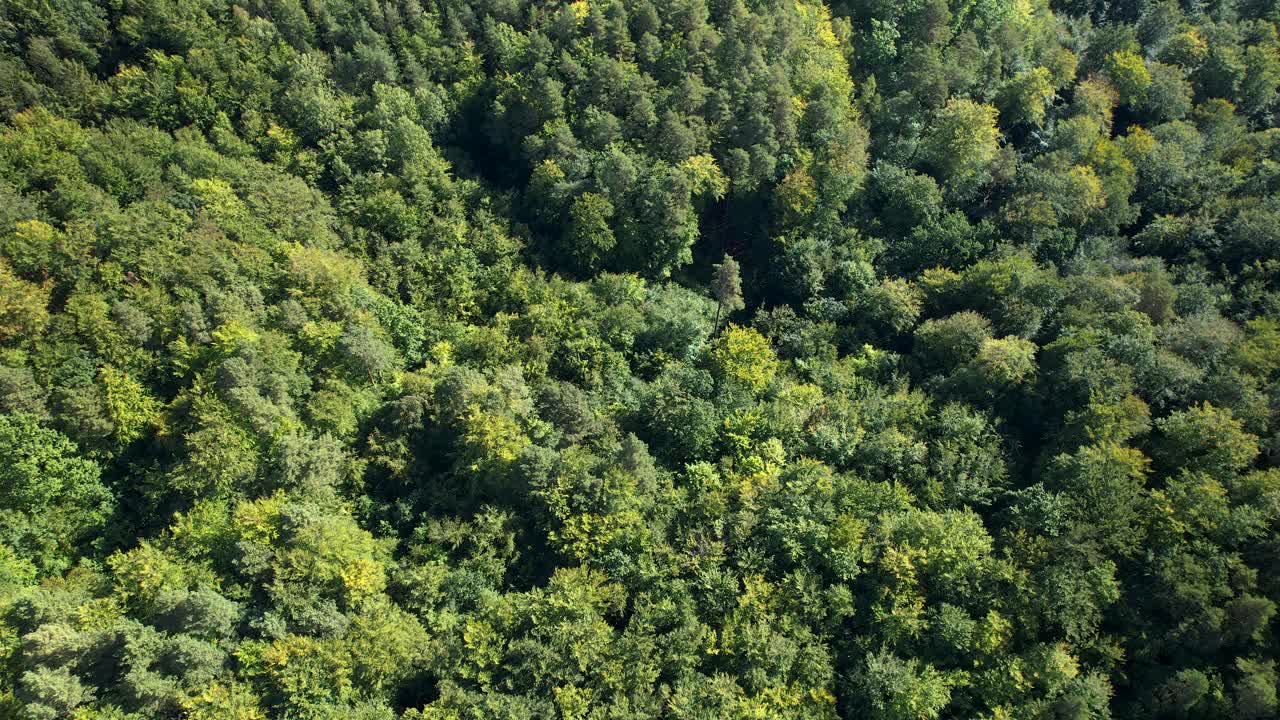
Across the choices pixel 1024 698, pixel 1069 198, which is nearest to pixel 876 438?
pixel 1024 698

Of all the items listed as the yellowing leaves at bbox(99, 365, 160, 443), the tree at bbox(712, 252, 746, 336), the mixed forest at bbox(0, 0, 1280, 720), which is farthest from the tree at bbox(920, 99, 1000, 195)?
the yellowing leaves at bbox(99, 365, 160, 443)

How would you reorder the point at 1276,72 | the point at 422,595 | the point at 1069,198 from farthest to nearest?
the point at 1276,72 < the point at 1069,198 < the point at 422,595

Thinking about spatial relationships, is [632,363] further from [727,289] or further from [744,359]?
[727,289]

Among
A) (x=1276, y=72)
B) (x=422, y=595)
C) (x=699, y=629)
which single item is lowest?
(x=422, y=595)

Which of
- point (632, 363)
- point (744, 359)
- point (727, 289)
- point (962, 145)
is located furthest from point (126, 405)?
point (962, 145)

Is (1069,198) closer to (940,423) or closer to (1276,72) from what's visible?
(940,423)

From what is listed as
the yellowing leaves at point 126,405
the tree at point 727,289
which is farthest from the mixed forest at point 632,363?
the tree at point 727,289

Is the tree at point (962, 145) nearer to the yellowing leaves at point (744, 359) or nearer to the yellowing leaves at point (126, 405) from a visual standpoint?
the yellowing leaves at point (744, 359)

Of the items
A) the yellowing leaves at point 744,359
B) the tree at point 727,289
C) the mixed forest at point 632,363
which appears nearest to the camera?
the mixed forest at point 632,363
